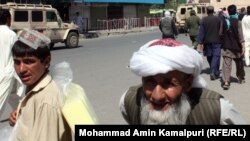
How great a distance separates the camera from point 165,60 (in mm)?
2209

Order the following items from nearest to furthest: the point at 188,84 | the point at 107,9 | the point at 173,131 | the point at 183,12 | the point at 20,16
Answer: the point at 173,131 < the point at 188,84 < the point at 20,16 < the point at 183,12 < the point at 107,9

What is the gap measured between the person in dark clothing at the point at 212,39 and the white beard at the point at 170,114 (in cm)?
853

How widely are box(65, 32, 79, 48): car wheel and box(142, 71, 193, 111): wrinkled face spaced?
19957mm

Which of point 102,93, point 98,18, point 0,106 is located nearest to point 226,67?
point 102,93

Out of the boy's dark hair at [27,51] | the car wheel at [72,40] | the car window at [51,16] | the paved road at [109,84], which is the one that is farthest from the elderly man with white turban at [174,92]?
the car wheel at [72,40]

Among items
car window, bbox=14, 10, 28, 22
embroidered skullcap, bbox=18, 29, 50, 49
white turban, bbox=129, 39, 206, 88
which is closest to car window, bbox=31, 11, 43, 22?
car window, bbox=14, 10, 28, 22

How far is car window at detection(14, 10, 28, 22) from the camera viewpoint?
778 inches

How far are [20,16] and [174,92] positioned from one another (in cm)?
1837

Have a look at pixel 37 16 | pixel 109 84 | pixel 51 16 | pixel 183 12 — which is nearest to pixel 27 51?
pixel 109 84

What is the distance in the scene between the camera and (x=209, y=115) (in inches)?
88.2

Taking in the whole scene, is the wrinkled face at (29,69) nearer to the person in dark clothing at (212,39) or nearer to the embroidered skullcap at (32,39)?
the embroidered skullcap at (32,39)

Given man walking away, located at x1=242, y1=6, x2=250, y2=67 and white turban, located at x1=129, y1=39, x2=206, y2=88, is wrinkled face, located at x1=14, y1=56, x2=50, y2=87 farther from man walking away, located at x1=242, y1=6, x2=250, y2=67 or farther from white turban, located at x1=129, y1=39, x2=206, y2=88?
man walking away, located at x1=242, y1=6, x2=250, y2=67

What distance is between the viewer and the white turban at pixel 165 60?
2.21 m

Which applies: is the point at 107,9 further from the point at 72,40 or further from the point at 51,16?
the point at 51,16
